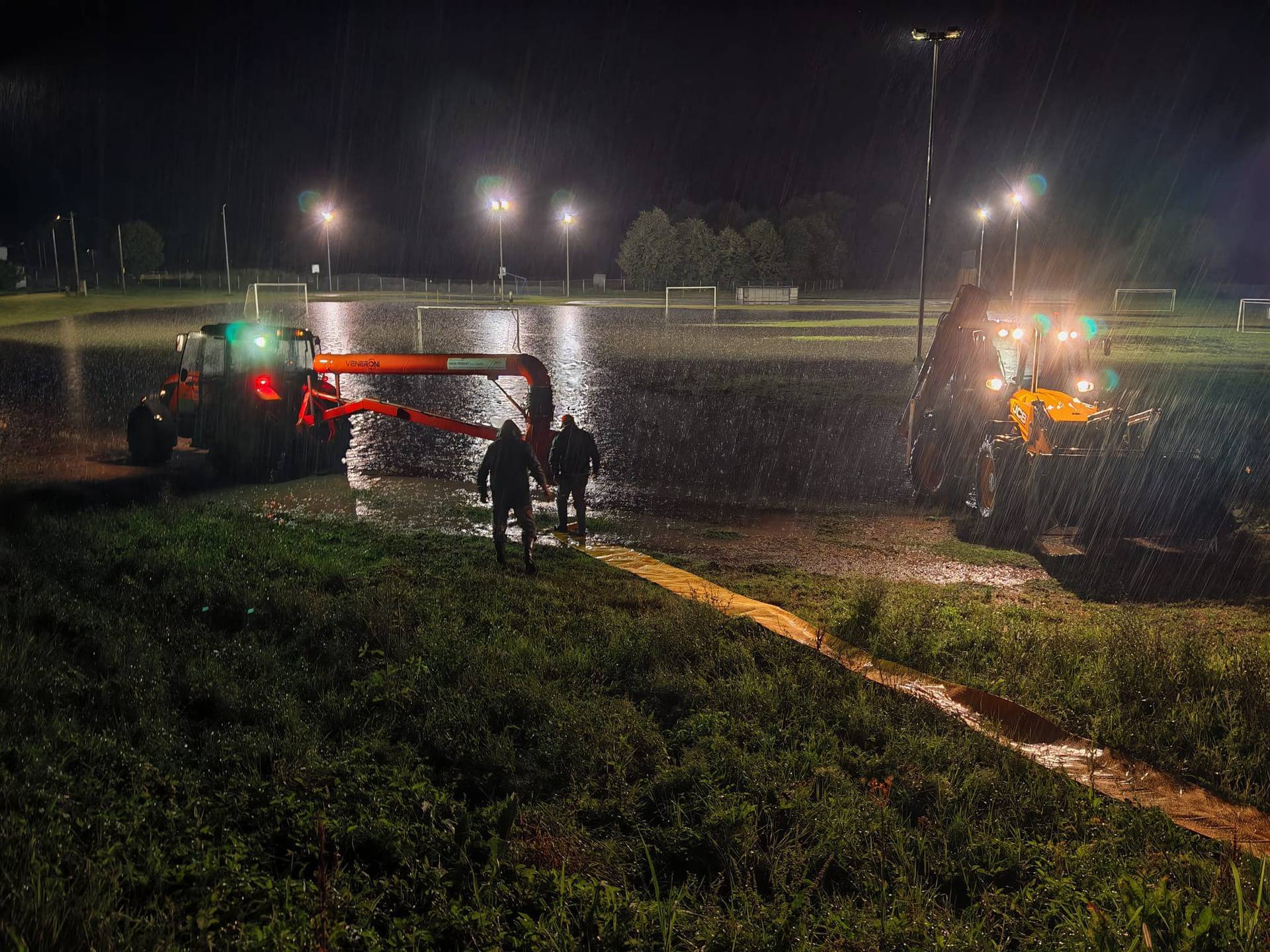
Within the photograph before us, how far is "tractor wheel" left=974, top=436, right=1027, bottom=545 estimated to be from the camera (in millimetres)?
12453

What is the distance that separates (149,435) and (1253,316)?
6633 centimetres

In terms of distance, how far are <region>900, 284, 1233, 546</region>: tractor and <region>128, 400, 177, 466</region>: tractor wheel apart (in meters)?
11.4

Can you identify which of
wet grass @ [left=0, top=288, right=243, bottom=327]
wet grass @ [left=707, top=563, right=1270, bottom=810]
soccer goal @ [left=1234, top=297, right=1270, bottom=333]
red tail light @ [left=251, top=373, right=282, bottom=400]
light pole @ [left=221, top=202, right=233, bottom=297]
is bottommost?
wet grass @ [left=707, top=563, right=1270, bottom=810]

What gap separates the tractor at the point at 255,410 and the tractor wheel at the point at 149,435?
1 centimetres

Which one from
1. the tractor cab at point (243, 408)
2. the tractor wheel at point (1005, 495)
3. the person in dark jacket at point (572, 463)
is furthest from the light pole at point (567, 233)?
the tractor wheel at point (1005, 495)

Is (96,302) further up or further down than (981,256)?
further down

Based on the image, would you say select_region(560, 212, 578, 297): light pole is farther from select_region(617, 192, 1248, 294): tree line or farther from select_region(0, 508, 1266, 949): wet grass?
select_region(0, 508, 1266, 949): wet grass

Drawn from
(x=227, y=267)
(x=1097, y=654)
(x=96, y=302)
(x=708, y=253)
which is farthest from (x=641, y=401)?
(x=708, y=253)

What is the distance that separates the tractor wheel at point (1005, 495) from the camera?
40.9 feet

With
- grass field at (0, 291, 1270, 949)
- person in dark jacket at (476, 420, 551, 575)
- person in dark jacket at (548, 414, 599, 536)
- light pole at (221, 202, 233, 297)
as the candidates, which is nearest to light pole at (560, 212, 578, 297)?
light pole at (221, 202, 233, 297)

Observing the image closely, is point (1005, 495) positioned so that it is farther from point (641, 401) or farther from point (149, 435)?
point (641, 401)

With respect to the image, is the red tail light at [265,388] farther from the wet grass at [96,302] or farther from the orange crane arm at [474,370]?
the wet grass at [96,302]

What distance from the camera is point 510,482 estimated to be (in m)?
10.8

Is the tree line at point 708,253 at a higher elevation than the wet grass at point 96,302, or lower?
higher
